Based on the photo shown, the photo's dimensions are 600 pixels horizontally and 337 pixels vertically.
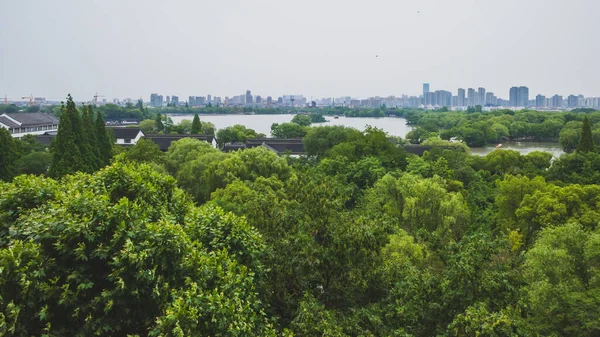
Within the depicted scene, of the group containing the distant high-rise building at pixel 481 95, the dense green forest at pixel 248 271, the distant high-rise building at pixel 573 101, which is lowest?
the dense green forest at pixel 248 271

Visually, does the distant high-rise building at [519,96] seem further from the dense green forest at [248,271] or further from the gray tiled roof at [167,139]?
the dense green forest at [248,271]

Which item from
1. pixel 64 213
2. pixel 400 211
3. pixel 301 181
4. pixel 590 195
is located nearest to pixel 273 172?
pixel 400 211

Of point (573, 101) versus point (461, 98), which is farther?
point (461, 98)

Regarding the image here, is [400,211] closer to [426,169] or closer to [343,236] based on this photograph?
[426,169]

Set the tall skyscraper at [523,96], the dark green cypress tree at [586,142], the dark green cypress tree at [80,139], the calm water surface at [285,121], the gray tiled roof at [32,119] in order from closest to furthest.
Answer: the dark green cypress tree at [80,139] → the dark green cypress tree at [586,142] → the gray tiled roof at [32,119] → the calm water surface at [285,121] → the tall skyscraper at [523,96]

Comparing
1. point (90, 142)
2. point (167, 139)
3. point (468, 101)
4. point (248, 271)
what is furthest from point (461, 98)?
point (248, 271)

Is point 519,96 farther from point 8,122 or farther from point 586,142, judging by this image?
point 8,122

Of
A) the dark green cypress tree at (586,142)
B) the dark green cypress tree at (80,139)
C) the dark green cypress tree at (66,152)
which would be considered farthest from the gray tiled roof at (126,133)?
the dark green cypress tree at (586,142)
